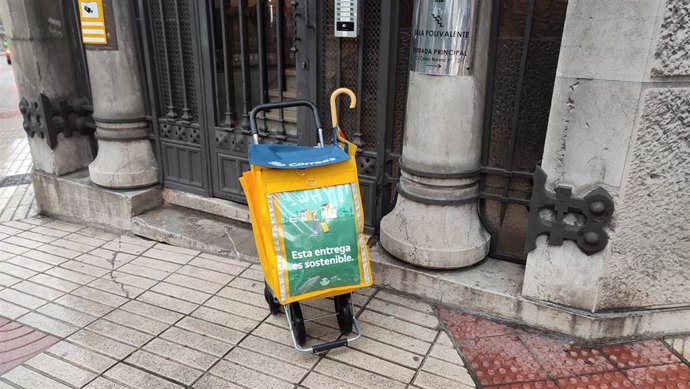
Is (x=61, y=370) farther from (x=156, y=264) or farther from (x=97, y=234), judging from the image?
(x=97, y=234)

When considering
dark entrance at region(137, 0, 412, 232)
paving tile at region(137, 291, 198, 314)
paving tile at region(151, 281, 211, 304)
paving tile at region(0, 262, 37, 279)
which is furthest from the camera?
paving tile at region(0, 262, 37, 279)

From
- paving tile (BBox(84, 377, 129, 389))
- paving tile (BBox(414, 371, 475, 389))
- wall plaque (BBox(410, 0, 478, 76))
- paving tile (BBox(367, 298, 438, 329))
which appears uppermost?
wall plaque (BBox(410, 0, 478, 76))

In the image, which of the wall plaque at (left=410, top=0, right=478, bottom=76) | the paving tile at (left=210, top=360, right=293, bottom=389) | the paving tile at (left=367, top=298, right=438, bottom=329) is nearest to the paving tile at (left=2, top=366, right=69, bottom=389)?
the paving tile at (left=210, top=360, right=293, bottom=389)

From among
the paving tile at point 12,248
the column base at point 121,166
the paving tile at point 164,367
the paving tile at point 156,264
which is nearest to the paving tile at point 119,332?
the paving tile at point 164,367

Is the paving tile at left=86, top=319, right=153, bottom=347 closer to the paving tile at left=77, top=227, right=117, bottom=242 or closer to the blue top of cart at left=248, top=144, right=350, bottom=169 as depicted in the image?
the blue top of cart at left=248, top=144, right=350, bottom=169

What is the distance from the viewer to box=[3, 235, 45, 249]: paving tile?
4822 mm

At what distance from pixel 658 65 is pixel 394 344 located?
2317 millimetres

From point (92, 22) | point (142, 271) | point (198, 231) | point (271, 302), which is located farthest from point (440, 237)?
point (92, 22)

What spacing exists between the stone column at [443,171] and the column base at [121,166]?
2961mm

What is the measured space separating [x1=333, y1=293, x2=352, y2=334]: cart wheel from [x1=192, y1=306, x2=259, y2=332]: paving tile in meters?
0.64

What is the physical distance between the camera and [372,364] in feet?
10.2

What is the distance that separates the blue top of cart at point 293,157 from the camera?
2.88m

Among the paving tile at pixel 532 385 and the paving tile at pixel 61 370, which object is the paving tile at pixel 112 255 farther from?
the paving tile at pixel 532 385

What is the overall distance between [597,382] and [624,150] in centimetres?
142
